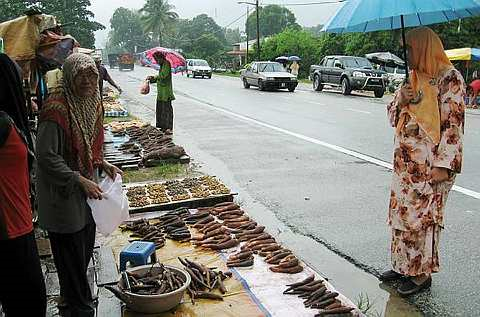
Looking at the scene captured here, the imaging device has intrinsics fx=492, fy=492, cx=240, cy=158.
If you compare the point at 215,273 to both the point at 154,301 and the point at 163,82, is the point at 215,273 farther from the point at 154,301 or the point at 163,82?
the point at 163,82

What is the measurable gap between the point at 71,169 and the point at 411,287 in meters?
2.91

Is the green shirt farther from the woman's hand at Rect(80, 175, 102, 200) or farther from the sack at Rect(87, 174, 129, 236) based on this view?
the woman's hand at Rect(80, 175, 102, 200)

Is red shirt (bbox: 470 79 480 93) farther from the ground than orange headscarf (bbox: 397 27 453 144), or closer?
closer

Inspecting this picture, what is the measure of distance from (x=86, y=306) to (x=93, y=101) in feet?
4.61

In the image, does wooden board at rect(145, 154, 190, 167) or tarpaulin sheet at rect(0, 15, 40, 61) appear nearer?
tarpaulin sheet at rect(0, 15, 40, 61)

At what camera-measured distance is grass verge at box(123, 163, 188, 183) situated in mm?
7855

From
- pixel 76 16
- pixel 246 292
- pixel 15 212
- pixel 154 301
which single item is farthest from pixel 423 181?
pixel 76 16

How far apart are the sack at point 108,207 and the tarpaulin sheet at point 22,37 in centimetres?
224

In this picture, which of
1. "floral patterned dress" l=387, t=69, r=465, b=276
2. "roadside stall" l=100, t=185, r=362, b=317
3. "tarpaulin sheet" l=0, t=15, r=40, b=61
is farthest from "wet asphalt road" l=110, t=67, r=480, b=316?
"tarpaulin sheet" l=0, t=15, r=40, b=61

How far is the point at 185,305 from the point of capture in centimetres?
385

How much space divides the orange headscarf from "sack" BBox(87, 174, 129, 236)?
236 centimetres

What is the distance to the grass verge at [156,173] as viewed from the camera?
25.8 feet

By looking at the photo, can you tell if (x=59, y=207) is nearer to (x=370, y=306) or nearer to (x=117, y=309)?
(x=117, y=309)

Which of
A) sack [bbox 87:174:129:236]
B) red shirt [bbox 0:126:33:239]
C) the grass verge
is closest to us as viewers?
red shirt [bbox 0:126:33:239]
